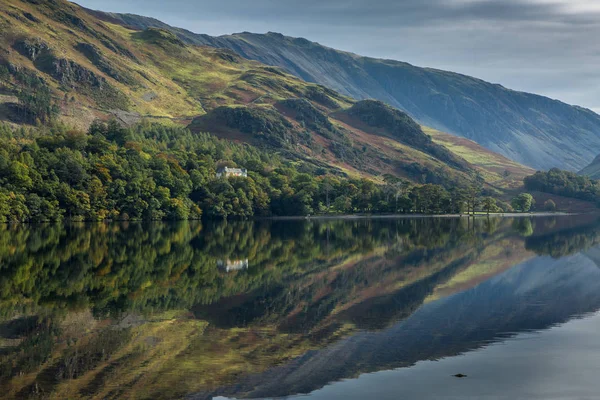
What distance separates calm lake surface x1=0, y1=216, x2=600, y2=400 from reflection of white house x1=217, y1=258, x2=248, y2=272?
181 millimetres

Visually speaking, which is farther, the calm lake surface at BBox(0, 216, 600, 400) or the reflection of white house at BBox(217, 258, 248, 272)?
the reflection of white house at BBox(217, 258, 248, 272)

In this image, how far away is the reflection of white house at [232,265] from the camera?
71456 millimetres

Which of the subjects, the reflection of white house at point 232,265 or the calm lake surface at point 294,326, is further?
the reflection of white house at point 232,265

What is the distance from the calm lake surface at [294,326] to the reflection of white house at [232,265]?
18 centimetres

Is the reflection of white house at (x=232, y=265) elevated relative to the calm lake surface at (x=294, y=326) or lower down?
lower down

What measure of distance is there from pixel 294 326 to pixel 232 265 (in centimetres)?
3264

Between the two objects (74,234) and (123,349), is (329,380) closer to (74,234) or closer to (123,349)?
(123,349)

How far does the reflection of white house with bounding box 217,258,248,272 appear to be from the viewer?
234ft

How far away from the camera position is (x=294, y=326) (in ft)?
140

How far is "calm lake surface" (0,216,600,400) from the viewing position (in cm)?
2997

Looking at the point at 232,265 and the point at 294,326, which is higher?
the point at 294,326

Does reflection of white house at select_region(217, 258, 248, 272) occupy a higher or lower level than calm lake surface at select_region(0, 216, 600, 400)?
lower

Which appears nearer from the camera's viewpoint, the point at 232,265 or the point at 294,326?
the point at 294,326

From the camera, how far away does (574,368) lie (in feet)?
109
